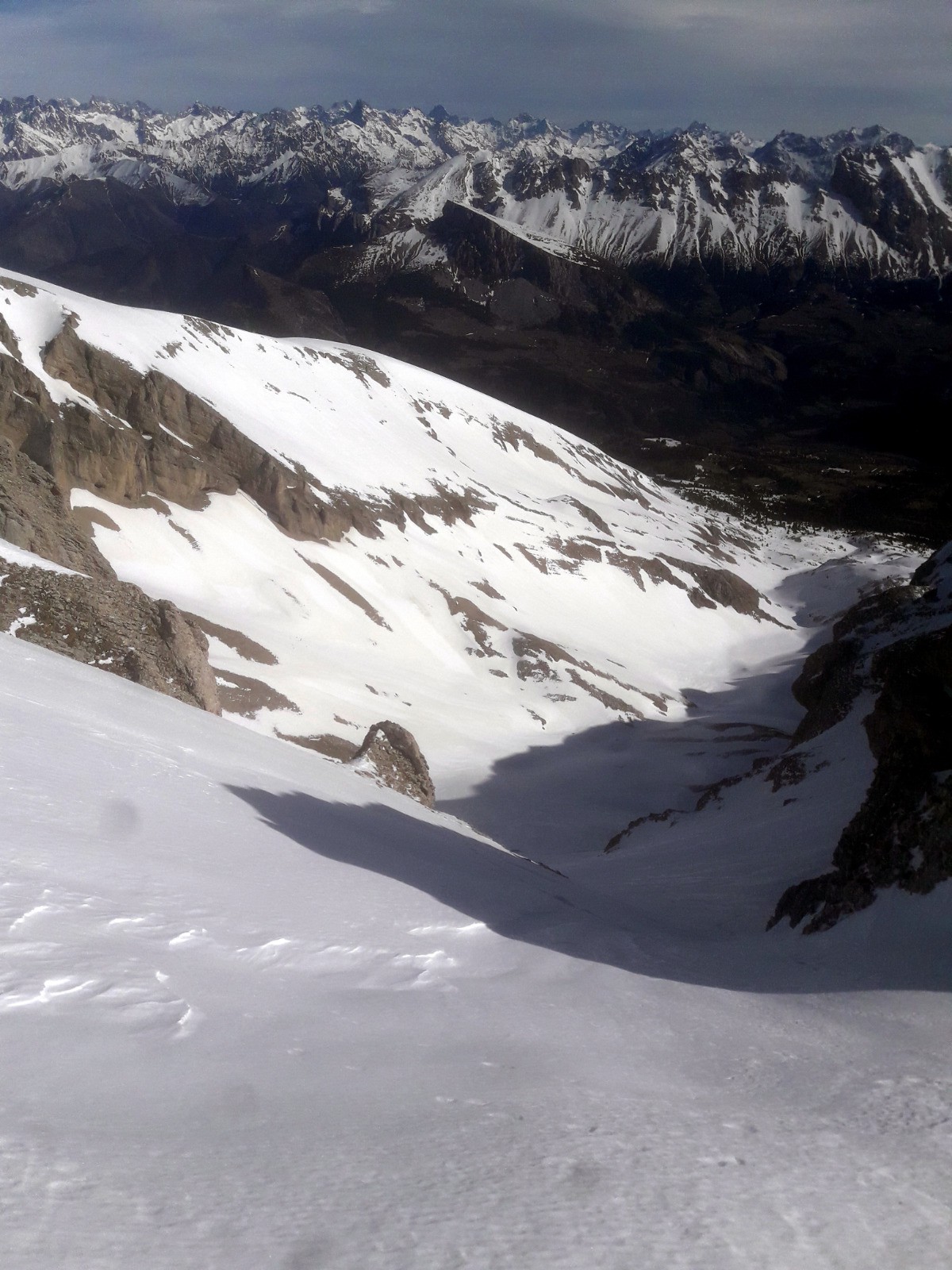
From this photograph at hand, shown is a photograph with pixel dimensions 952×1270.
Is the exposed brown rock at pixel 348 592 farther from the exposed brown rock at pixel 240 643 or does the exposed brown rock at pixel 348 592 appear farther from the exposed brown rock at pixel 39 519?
the exposed brown rock at pixel 39 519

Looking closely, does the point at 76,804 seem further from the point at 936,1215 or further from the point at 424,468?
the point at 424,468

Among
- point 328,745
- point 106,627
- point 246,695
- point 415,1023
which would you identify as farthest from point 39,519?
point 415,1023

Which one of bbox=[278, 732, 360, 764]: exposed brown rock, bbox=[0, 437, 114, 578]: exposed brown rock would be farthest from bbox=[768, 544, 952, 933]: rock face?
bbox=[278, 732, 360, 764]: exposed brown rock

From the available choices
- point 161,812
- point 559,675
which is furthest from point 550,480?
point 161,812

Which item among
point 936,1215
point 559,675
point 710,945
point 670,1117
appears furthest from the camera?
point 559,675

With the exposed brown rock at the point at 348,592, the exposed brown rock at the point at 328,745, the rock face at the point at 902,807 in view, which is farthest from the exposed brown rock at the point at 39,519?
the exposed brown rock at the point at 348,592

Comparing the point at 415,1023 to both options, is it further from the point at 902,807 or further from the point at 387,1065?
the point at 902,807
